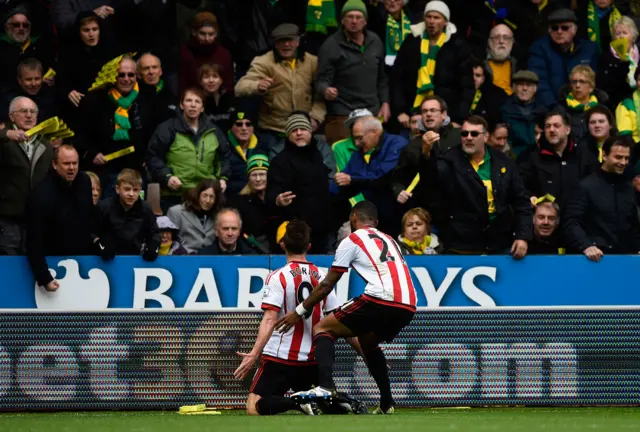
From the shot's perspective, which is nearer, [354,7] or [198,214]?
[198,214]

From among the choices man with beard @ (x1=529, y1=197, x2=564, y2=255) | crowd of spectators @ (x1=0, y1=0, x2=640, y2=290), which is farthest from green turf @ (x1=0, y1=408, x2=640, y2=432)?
man with beard @ (x1=529, y1=197, x2=564, y2=255)

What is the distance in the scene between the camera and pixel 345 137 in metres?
15.9

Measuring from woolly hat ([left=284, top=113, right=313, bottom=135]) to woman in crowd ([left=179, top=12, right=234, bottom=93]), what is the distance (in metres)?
1.73

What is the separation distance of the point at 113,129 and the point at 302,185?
244 centimetres

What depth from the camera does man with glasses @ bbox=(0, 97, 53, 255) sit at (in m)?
13.7

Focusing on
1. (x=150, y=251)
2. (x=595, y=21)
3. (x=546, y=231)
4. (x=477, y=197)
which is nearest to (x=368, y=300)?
(x=150, y=251)

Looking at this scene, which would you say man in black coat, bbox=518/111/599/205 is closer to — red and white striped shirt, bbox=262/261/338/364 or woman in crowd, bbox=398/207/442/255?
woman in crowd, bbox=398/207/442/255

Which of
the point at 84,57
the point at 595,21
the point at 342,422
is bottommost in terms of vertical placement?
the point at 342,422

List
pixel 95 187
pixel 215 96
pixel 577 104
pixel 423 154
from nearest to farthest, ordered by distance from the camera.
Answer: pixel 423 154
pixel 95 187
pixel 577 104
pixel 215 96

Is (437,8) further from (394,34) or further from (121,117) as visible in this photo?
(121,117)

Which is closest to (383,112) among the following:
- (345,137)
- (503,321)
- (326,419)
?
(345,137)

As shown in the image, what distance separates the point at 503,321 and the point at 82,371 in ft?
13.2

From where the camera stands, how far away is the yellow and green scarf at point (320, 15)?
16875 millimetres

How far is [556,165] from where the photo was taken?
14.7 meters
